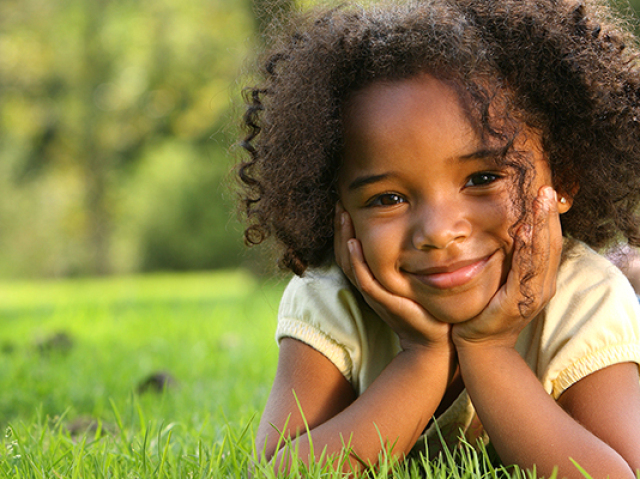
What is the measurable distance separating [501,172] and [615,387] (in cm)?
67

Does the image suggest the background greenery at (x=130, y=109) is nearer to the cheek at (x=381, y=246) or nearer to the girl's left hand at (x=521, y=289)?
the cheek at (x=381, y=246)

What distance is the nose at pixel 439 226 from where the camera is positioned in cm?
184

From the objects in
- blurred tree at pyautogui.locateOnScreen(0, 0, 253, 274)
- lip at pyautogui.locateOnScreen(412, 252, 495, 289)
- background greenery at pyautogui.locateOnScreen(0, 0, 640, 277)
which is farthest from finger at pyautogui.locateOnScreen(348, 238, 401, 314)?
blurred tree at pyautogui.locateOnScreen(0, 0, 253, 274)

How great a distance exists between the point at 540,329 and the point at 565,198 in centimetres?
42

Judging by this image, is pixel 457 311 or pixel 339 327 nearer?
pixel 457 311

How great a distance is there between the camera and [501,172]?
Answer: 1.93 metres

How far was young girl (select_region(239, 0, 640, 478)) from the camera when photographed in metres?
1.87

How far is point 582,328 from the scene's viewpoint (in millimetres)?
2012

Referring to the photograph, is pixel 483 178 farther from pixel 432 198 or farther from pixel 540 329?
pixel 540 329

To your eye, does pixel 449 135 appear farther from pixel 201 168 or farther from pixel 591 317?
pixel 201 168

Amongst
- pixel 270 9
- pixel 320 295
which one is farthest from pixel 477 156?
pixel 270 9

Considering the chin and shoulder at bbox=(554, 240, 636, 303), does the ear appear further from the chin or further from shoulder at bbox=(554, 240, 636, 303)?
the chin

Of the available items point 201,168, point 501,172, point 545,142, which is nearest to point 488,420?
point 501,172

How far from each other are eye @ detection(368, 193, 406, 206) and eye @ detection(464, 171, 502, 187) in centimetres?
20
